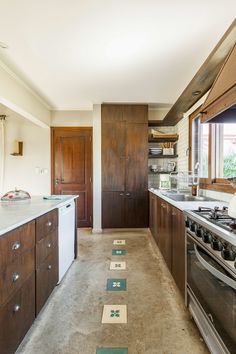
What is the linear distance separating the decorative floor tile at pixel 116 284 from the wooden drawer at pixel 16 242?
43.2 inches

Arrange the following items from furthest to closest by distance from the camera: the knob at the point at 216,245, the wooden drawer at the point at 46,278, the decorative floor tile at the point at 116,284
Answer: the decorative floor tile at the point at 116,284 < the wooden drawer at the point at 46,278 < the knob at the point at 216,245

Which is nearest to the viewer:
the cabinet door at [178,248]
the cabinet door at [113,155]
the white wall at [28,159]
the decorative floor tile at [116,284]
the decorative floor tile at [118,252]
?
the cabinet door at [178,248]

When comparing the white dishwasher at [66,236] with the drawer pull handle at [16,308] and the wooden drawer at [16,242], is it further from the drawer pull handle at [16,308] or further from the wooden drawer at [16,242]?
the drawer pull handle at [16,308]

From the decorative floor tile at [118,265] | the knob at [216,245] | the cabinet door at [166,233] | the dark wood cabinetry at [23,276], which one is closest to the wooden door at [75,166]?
the decorative floor tile at [118,265]

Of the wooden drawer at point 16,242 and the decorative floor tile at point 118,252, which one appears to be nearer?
the wooden drawer at point 16,242

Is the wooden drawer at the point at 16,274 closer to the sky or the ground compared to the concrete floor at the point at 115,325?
closer to the sky

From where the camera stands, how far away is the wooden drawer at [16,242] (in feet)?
4.13

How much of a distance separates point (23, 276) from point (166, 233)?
1.68m

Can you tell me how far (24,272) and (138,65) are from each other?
8.50 ft

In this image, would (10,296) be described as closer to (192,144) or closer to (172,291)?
(172,291)

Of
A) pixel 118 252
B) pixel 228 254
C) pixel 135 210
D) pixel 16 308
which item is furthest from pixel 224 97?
pixel 135 210

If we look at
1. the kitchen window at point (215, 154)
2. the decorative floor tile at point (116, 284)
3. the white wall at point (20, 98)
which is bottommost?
the decorative floor tile at point (116, 284)

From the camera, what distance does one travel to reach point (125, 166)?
4.45 metres

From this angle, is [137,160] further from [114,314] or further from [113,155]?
[114,314]
